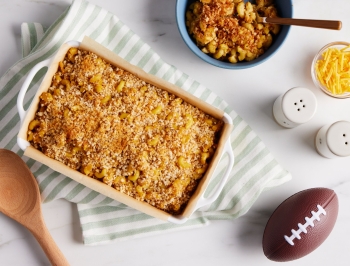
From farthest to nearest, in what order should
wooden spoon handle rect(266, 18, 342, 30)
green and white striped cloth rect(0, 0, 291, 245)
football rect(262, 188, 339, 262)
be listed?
green and white striped cloth rect(0, 0, 291, 245) → football rect(262, 188, 339, 262) → wooden spoon handle rect(266, 18, 342, 30)

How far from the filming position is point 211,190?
5.55 feet

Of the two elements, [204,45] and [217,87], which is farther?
[217,87]

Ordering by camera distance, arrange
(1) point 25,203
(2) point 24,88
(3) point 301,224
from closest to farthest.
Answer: (2) point 24,88 → (3) point 301,224 → (1) point 25,203

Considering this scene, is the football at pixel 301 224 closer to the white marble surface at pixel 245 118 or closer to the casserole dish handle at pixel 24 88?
the white marble surface at pixel 245 118

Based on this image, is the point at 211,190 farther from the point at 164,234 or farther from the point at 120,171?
the point at 120,171

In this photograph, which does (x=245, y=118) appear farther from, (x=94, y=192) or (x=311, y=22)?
(x=94, y=192)

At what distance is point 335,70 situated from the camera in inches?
63.5

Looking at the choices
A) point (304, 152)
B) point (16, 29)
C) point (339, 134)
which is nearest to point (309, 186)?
point (304, 152)

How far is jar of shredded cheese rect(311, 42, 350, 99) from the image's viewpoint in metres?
1.61

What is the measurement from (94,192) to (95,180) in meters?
0.22

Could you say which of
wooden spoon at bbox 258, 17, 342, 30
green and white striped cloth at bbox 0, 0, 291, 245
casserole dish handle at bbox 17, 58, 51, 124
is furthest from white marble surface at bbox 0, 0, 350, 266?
casserole dish handle at bbox 17, 58, 51, 124

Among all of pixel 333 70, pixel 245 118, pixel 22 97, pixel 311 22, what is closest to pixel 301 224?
pixel 245 118

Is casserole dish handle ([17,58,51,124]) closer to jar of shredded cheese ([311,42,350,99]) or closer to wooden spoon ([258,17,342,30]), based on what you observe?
wooden spoon ([258,17,342,30])

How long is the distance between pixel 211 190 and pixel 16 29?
103 cm
